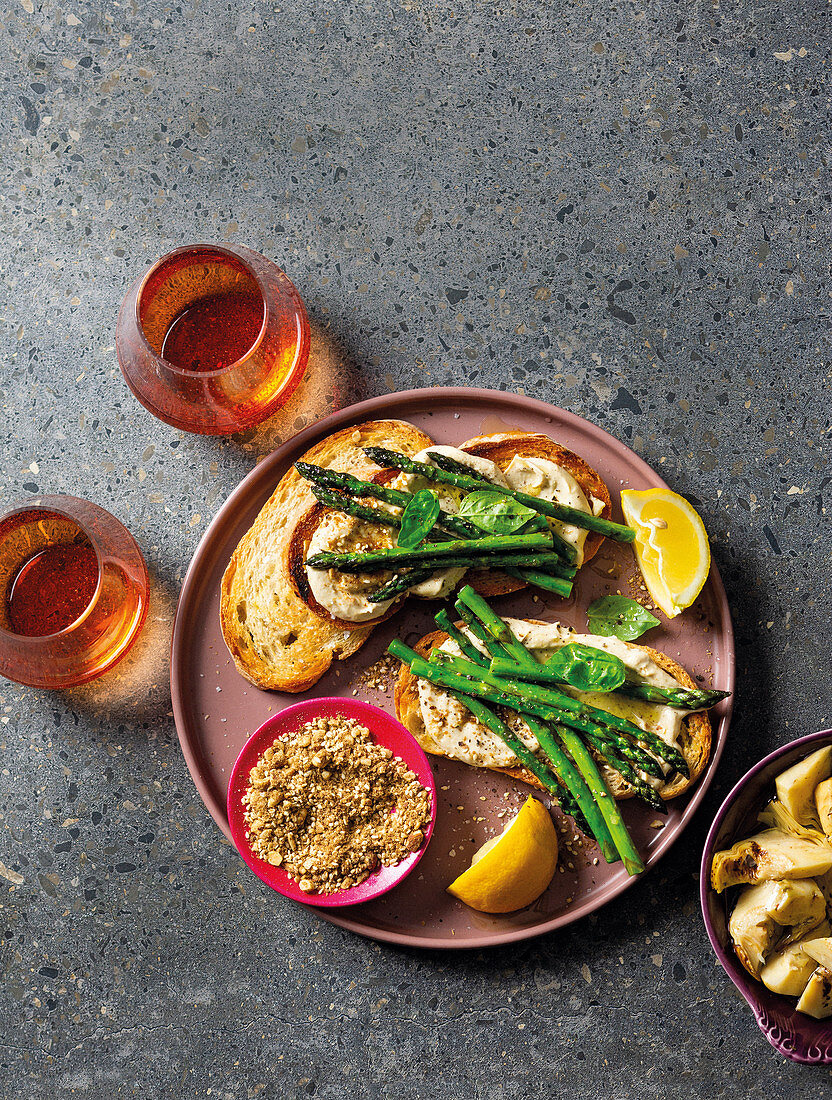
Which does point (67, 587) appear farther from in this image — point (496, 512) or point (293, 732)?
point (496, 512)

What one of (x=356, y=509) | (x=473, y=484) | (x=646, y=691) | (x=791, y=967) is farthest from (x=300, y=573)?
(x=791, y=967)

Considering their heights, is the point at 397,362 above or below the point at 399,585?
above

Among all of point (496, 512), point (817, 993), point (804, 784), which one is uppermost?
point (496, 512)

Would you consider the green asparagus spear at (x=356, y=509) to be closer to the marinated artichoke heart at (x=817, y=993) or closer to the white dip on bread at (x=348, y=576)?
the white dip on bread at (x=348, y=576)

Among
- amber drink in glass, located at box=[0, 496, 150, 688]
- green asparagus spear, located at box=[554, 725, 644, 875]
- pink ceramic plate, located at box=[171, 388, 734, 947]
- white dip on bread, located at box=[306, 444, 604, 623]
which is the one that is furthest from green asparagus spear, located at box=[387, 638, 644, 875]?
amber drink in glass, located at box=[0, 496, 150, 688]

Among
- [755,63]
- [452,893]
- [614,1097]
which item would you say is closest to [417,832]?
[452,893]

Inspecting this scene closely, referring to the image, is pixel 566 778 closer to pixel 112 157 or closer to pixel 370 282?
pixel 370 282

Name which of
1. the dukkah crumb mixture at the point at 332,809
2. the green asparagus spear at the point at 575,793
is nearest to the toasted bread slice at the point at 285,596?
the dukkah crumb mixture at the point at 332,809
